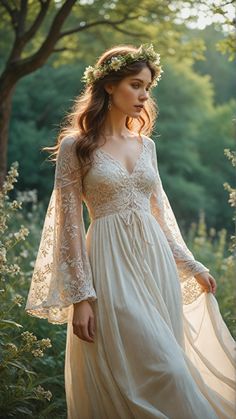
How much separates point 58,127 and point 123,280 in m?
7.33

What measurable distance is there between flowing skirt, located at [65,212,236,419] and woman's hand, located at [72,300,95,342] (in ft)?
0.15

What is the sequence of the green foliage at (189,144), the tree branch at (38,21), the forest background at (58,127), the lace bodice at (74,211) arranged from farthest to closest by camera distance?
the green foliage at (189,144) < the tree branch at (38,21) < the forest background at (58,127) < the lace bodice at (74,211)

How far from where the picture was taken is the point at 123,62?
13.3 ft

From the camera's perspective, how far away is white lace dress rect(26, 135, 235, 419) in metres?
3.59

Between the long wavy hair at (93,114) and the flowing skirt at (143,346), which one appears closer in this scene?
the flowing skirt at (143,346)

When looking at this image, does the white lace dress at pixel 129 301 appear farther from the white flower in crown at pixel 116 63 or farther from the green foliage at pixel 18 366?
the white flower in crown at pixel 116 63

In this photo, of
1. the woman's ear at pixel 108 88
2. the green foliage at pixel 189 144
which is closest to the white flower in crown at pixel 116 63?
the woman's ear at pixel 108 88

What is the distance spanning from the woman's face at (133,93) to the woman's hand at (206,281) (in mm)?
1044

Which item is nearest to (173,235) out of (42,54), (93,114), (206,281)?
(206,281)

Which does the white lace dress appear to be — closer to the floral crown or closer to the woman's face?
the woman's face

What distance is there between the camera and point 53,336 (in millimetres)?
5629

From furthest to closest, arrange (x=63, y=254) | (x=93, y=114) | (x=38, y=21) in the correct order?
(x=38, y=21), (x=93, y=114), (x=63, y=254)

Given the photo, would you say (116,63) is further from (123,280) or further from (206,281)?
(206,281)

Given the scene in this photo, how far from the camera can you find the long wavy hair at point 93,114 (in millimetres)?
3971
